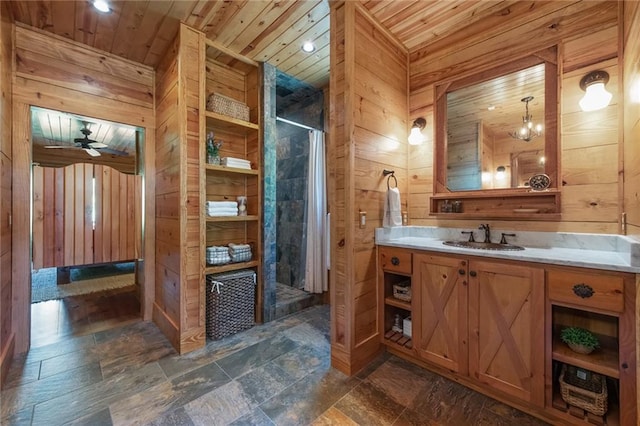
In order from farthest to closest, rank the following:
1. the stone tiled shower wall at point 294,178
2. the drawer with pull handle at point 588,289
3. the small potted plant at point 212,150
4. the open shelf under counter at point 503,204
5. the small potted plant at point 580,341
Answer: the stone tiled shower wall at point 294,178
the small potted plant at point 212,150
the open shelf under counter at point 503,204
the small potted plant at point 580,341
the drawer with pull handle at point 588,289

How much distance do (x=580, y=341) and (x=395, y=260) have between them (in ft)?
3.32

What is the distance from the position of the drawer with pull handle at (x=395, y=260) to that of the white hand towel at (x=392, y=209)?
0.67ft

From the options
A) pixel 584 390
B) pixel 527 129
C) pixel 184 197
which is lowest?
pixel 584 390

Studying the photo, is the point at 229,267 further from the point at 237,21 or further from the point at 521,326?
the point at 521,326

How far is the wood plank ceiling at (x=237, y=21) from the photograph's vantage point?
5.93ft

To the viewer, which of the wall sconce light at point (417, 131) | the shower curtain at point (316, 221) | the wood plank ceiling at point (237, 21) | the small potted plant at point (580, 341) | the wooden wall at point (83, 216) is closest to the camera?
the small potted plant at point (580, 341)

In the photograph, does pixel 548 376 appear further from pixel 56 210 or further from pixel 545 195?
pixel 56 210

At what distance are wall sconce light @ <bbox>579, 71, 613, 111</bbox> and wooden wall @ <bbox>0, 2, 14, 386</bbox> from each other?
365cm

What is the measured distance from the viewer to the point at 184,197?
202 cm

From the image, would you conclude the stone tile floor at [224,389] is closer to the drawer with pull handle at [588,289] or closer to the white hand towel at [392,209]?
the drawer with pull handle at [588,289]

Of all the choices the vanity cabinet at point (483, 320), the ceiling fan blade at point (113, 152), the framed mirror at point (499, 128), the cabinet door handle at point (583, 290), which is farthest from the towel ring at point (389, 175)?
the ceiling fan blade at point (113, 152)

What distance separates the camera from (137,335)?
2.28 m

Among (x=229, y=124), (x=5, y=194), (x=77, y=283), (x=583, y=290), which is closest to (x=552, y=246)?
(x=583, y=290)

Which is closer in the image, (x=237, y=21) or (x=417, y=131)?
(x=237, y=21)
